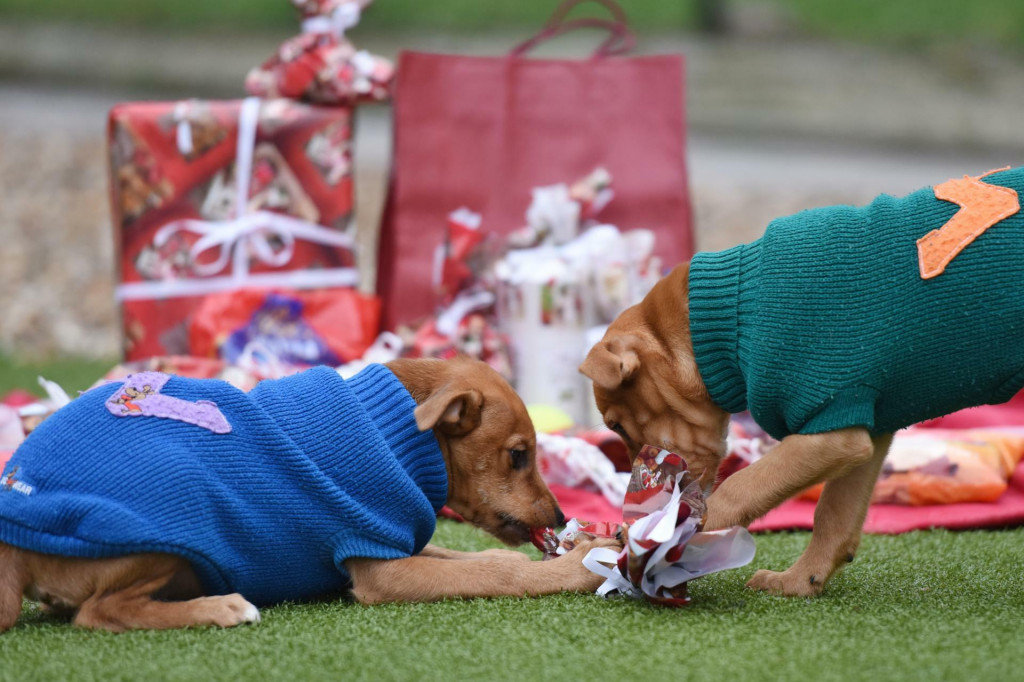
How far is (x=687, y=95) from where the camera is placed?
563 inches

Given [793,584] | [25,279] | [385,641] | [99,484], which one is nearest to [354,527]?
[385,641]

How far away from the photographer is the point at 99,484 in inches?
101

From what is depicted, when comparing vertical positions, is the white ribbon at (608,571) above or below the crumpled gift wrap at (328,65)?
below

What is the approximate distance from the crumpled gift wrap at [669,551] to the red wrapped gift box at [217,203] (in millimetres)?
2813

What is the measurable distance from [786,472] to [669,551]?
0.35m

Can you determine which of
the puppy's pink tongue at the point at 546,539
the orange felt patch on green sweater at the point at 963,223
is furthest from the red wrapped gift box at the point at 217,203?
the orange felt patch on green sweater at the point at 963,223

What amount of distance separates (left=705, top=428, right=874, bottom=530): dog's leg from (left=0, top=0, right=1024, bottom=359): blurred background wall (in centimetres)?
595

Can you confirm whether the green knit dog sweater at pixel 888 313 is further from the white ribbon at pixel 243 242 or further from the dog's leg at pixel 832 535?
the white ribbon at pixel 243 242

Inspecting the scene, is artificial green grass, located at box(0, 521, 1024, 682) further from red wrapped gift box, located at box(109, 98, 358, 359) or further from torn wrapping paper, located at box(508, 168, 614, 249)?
Answer: red wrapped gift box, located at box(109, 98, 358, 359)

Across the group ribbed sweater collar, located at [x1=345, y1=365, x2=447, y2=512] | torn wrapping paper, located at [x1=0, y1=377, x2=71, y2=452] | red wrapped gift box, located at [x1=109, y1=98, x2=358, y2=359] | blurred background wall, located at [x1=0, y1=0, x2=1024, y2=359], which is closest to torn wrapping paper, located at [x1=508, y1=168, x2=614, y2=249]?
red wrapped gift box, located at [x1=109, y1=98, x2=358, y2=359]

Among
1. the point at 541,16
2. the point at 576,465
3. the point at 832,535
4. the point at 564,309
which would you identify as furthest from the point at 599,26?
the point at 541,16

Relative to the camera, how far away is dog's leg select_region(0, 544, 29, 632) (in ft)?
8.45

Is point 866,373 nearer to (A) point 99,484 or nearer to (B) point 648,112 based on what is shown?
(A) point 99,484

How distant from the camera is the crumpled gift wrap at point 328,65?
5234 millimetres
